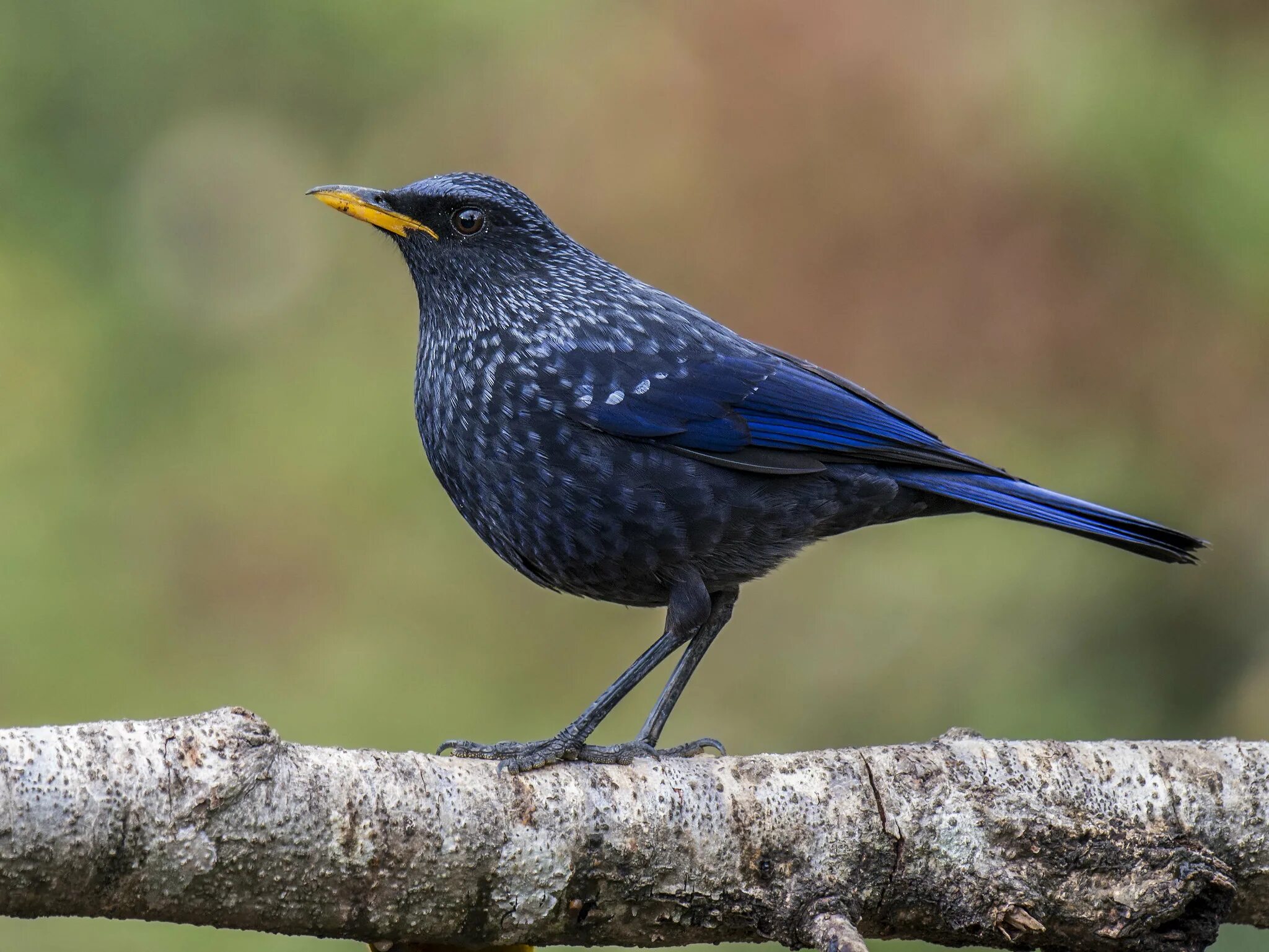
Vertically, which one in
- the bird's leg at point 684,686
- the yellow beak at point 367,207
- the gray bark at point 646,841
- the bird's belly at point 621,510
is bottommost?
the gray bark at point 646,841

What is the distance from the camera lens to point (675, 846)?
111 inches

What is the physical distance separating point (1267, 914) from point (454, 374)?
7.70ft

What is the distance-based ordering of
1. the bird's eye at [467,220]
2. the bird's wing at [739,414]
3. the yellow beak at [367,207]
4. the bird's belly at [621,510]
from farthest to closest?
the bird's eye at [467,220] < the yellow beak at [367,207] < the bird's wing at [739,414] < the bird's belly at [621,510]

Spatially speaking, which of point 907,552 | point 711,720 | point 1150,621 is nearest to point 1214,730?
point 1150,621

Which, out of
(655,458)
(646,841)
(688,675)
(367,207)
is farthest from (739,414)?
(646,841)

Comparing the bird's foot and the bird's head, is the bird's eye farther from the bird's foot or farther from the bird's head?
the bird's foot

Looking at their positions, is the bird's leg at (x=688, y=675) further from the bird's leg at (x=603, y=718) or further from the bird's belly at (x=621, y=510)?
the bird's belly at (x=621, y=510)

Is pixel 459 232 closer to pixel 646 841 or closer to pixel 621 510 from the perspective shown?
pixel 621 510

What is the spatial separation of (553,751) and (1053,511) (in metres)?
1.51

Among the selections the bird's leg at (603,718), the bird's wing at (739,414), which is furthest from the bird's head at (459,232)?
the bird's leg at (603,718)

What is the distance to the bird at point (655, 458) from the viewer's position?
3.61 metres

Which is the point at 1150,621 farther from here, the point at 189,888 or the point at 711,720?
the point at 189,888

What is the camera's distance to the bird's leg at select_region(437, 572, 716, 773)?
3.15 meters

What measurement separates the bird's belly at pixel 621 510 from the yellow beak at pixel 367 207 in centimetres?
78
